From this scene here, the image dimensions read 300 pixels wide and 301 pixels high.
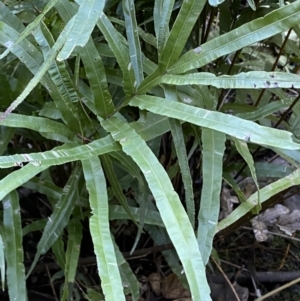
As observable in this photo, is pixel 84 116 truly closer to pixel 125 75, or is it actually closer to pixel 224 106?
pixel 125 75

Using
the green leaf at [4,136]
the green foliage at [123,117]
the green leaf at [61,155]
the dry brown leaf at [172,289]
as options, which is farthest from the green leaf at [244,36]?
the dry brown leaf at [172,289]

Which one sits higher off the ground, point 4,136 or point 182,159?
point 4,136

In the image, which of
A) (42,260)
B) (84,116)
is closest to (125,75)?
(84,116)

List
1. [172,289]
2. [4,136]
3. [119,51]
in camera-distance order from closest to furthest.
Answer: [119,51], [4,136], [172,289]

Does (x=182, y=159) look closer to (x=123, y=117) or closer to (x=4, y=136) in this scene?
(x=123, y=117)

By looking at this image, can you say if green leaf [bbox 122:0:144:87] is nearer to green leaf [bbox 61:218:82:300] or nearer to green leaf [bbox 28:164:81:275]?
green leaf [bbox 28:164:81:275]

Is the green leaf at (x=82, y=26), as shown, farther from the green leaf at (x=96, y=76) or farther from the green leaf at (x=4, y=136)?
the green leaf at (x=4, y=136)

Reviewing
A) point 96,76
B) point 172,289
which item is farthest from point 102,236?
point 172,289
